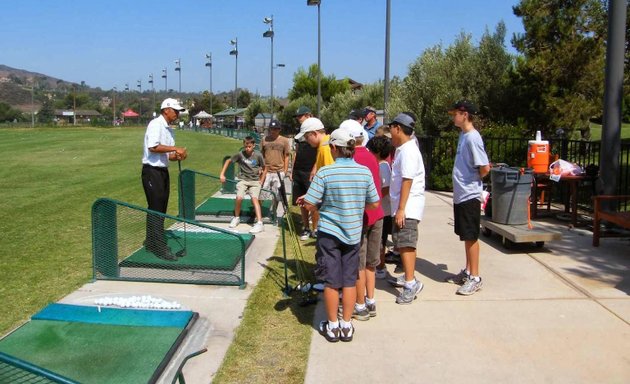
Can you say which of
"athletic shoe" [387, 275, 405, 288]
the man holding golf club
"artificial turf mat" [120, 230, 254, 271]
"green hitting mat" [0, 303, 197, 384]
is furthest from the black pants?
"athletic shoe" [387, 275, 405, 288]

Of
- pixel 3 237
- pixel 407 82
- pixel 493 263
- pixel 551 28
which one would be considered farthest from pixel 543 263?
pixel 407 82

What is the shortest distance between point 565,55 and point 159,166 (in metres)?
10.7

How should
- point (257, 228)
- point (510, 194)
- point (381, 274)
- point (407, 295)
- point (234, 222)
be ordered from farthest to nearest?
point (234, 222)
point (257, 228)
point (510, 194)
point (381, 274)
point (407, 295)

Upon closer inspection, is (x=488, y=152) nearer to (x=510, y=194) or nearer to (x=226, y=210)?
(x=510, y=194)

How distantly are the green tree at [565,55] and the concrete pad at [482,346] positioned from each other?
9894 mm

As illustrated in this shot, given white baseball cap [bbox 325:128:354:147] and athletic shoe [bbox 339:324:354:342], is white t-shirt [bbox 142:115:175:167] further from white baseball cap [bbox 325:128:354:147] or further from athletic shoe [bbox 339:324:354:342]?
athletic shoe [bbox 339:324:354:342]

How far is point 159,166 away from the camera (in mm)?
6637

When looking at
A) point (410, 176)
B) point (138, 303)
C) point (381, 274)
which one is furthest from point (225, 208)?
point (410, 176)

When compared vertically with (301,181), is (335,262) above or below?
below

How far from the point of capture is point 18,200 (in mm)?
12398

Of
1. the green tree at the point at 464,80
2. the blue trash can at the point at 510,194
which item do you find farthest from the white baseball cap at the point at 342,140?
the green tree at the point at 464,80

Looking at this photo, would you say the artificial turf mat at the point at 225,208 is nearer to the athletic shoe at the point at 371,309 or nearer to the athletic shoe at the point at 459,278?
the athletic shoe at the point at 459,278

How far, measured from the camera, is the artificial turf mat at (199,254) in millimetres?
6320

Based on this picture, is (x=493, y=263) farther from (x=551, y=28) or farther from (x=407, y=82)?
(x=407, y=82)
